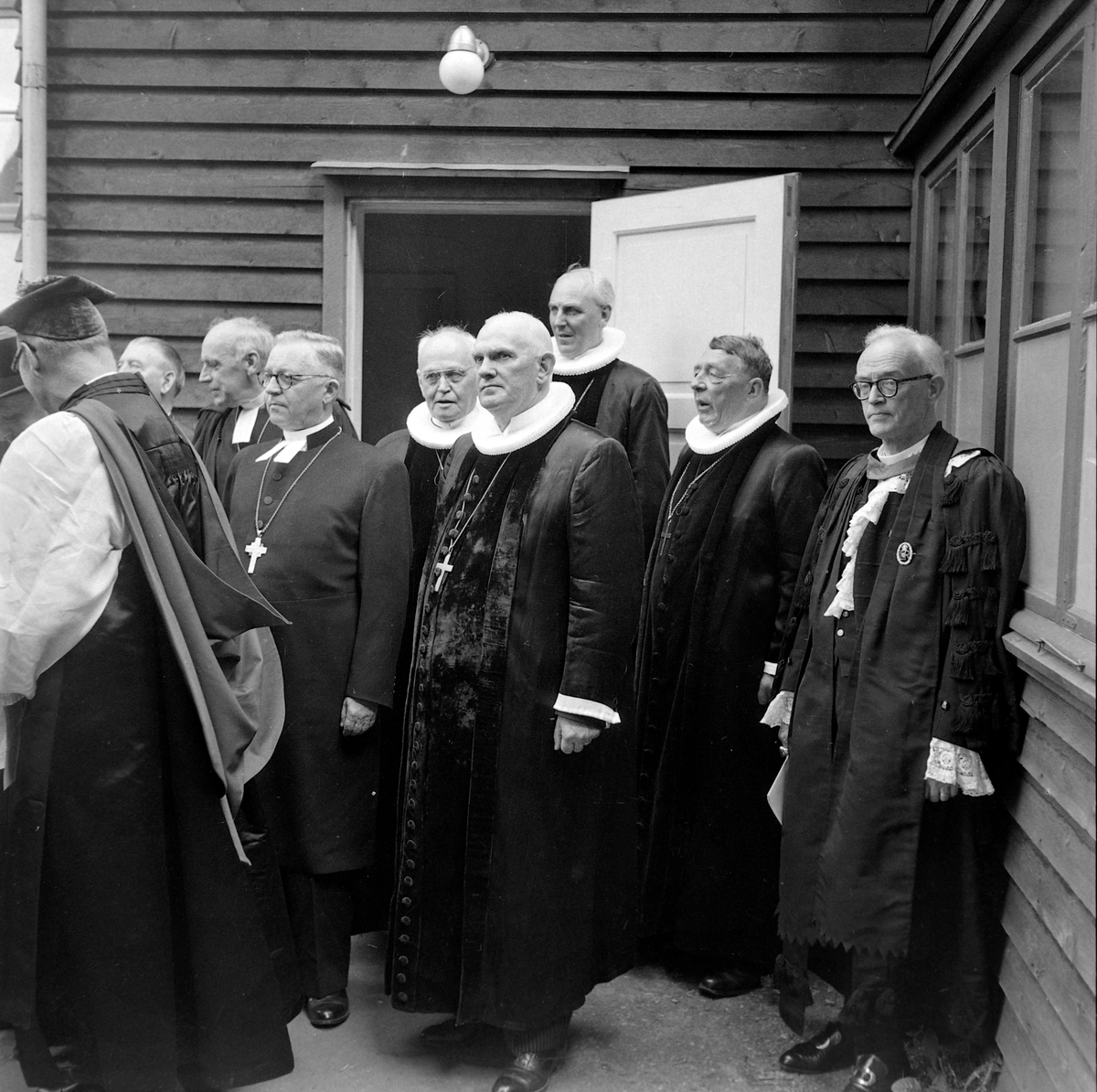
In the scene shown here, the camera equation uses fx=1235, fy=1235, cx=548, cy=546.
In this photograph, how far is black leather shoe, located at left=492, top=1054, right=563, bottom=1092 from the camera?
9.73 ft

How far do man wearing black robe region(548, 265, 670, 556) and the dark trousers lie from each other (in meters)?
1.53

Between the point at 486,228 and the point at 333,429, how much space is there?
6233 mm

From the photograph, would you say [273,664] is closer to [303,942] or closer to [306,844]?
[306,844]

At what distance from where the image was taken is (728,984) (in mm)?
3650

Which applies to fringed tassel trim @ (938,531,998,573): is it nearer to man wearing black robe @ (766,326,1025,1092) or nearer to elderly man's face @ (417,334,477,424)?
man wearing black robe @ (766,326,1025,1092)

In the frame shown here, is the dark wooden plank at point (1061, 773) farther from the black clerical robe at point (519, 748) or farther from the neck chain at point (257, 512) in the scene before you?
the neck chain at point (257, 512)

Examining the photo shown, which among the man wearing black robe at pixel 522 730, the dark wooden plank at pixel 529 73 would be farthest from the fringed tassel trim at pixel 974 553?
the dark wooden plank at pixel 529 73

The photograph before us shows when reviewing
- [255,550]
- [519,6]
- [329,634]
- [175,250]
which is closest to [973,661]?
[329,634]

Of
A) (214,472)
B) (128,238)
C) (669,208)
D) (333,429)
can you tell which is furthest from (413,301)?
(333,429)

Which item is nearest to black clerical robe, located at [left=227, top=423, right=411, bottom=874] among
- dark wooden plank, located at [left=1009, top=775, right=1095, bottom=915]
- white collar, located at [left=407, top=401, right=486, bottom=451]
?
white collar, located at [left=407, top=401, right=486, bottom=451]

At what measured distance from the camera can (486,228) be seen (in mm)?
9469

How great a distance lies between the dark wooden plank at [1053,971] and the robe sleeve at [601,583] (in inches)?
41.1

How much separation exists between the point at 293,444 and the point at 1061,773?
2219 mm

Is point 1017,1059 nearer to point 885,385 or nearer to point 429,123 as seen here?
point 885,385
